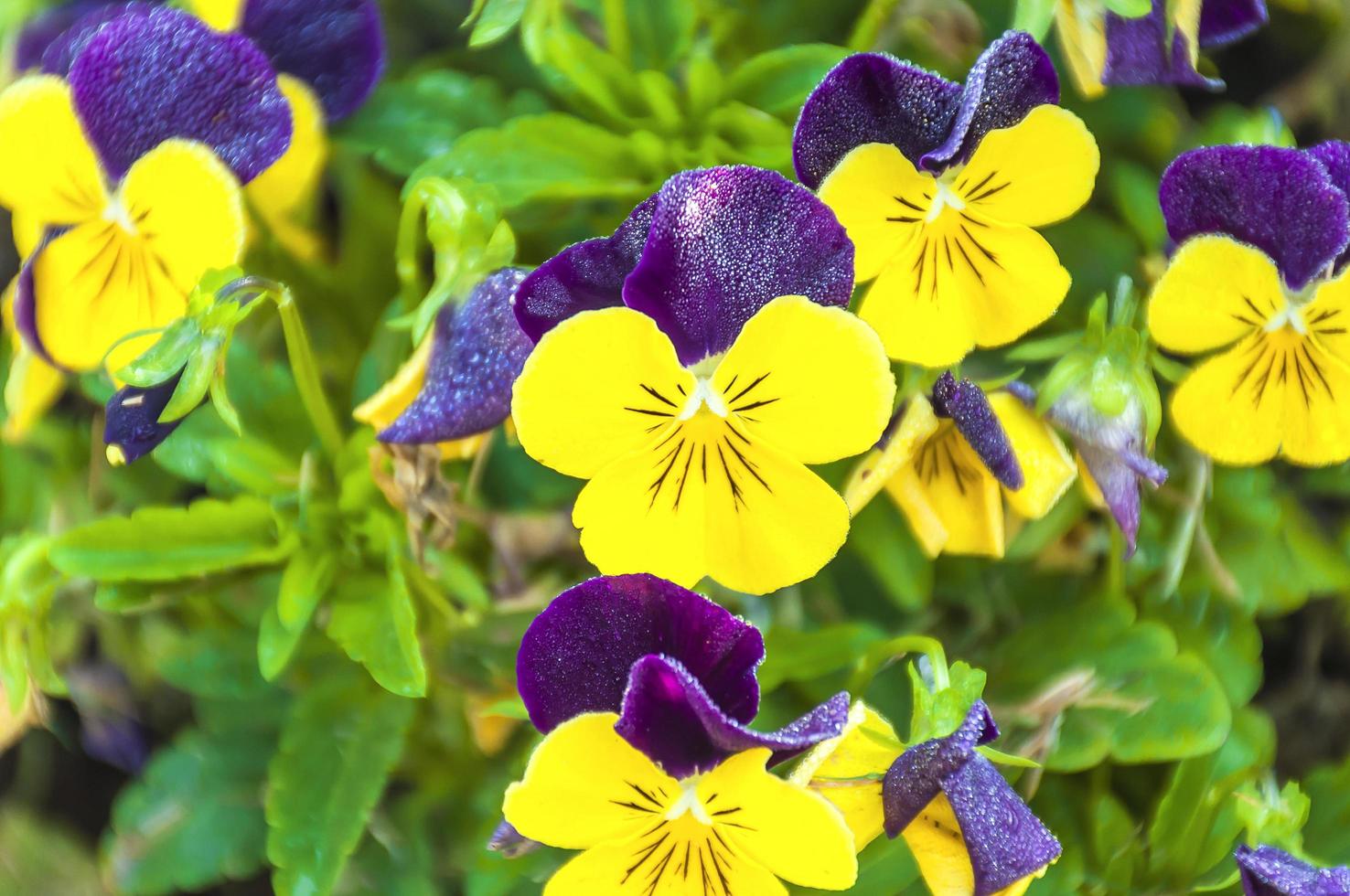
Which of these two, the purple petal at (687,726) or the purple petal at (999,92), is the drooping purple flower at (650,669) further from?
the purple petal at (999,92)

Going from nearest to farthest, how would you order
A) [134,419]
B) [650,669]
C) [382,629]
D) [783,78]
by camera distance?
[650,669]
[134,419]
[382,629]
[783,78]

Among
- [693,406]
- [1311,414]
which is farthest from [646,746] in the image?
[1311,414]

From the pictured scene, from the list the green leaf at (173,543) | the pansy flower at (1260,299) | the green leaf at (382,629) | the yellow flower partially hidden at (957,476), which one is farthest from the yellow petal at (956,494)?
the green leaf at (173,543)

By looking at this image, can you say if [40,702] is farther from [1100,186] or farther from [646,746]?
[1100,186]

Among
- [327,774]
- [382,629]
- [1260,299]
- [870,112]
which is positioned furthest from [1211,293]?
[327,774]

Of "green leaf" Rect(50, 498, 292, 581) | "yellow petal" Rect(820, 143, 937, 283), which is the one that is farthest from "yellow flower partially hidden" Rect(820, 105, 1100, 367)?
"green leaf" Rect(50, 498, 292, 581)

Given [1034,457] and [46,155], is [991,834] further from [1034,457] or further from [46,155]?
[46,155]
